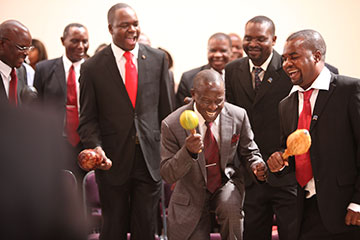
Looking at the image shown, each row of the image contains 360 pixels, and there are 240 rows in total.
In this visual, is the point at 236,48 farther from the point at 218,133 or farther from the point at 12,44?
the point at 12,44

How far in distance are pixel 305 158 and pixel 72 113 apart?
2597mm

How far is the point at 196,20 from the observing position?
8.11 meters

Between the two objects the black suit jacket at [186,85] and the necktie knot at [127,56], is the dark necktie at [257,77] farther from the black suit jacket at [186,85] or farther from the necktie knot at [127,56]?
the black suit jacket at [186,85]

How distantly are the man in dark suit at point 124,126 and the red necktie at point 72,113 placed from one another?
0.94m

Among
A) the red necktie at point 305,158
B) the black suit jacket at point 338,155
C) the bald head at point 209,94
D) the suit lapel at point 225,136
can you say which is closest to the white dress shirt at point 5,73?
the bald head at point 209,94

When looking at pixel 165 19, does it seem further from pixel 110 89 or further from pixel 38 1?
pixel 110 89

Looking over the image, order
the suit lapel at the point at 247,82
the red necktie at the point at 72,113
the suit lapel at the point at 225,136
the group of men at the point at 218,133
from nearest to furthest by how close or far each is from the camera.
→ the group of men at the point at 218,133
the suit lapel at the point at 225,136
the suit lapel at the point at 247,82
the red necktie at the point at 72,113

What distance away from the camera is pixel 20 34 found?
408 centimetres

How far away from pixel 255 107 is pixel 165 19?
4.05m

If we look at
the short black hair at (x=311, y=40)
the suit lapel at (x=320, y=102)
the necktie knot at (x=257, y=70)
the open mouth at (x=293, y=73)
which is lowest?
the suit lapel at (x=320, y=102)

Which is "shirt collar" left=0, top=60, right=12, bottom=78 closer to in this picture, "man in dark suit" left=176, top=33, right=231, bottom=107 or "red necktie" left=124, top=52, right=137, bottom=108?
"red necktie" left=124, top=52, right=137, bottom=108

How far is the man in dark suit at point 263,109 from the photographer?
4188 millimetres

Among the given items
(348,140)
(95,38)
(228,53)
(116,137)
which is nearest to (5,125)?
(348,140)

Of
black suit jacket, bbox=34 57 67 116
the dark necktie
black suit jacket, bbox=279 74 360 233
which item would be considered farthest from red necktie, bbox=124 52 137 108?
black suit jacket, bbox=279 74 360 233
